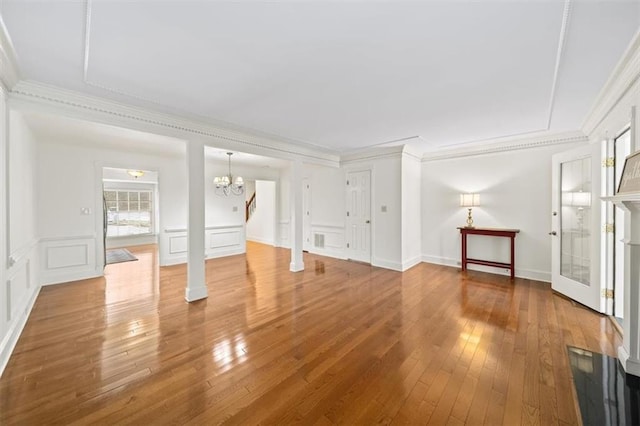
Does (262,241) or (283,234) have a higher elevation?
(283,234)

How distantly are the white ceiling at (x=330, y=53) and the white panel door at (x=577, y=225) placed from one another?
0.77 m

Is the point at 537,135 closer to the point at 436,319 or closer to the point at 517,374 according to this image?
the point at 436,319

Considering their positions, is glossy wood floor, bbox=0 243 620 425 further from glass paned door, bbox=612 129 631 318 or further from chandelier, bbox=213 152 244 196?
chandelier, bbox=213 152 244 196

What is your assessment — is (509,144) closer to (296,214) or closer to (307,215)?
(296,214)

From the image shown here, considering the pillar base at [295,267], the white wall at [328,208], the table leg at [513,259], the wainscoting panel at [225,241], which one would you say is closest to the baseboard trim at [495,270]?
the table leg at [513,259]

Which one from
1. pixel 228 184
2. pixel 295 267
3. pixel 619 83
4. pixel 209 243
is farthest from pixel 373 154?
pixel 209 243

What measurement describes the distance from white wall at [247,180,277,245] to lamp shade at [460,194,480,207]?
210 inches

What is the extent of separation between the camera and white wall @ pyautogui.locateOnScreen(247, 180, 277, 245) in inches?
336

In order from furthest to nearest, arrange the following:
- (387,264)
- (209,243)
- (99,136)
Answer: (209,243) < (387,264) < (99,136)

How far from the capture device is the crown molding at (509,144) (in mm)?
4289

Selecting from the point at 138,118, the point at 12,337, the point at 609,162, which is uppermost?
the point at 138,118

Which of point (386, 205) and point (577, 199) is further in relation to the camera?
point (386, 205)

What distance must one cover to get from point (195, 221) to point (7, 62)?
2.21 meters

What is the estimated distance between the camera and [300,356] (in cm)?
234
